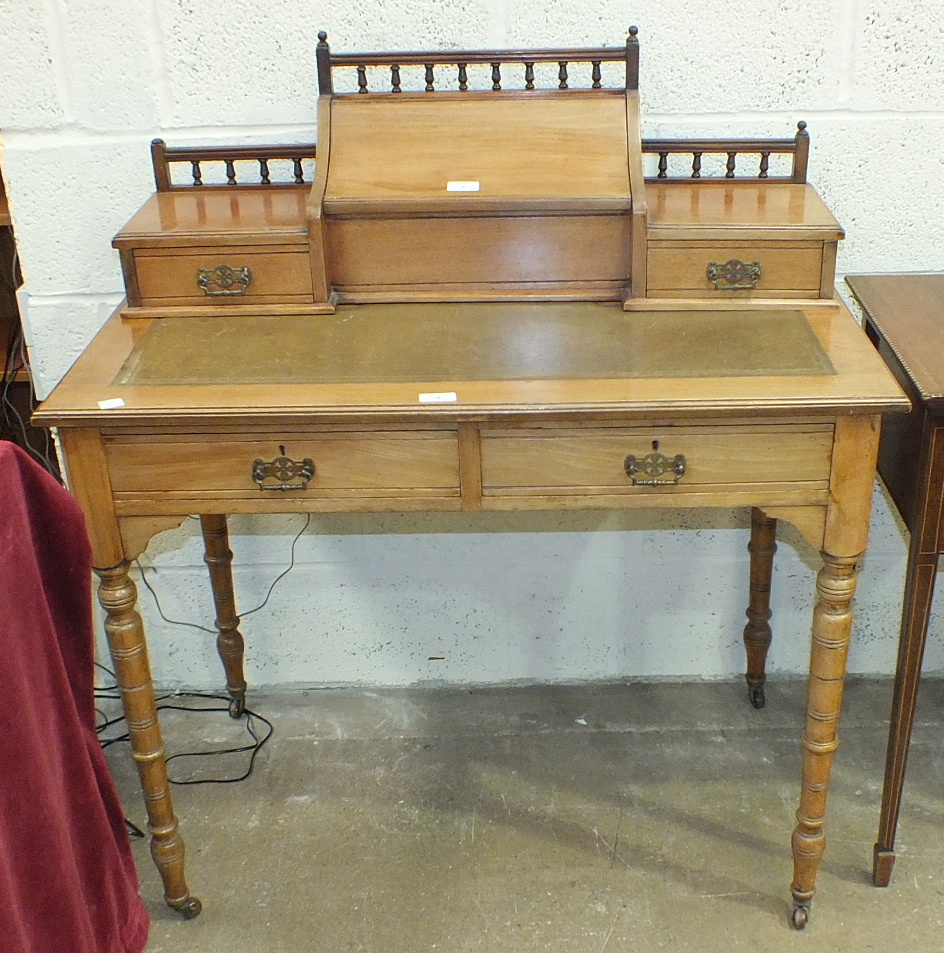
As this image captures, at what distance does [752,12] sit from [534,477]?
924 mm

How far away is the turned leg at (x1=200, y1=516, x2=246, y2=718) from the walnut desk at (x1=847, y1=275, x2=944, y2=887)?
1.18 metres

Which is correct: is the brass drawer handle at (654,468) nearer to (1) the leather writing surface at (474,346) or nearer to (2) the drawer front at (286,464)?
(1) the leather writing surface at (474,346)

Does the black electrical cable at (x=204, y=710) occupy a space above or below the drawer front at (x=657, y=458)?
below

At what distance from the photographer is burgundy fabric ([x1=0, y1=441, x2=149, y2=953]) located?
1.14 meters

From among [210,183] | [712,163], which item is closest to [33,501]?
[210,183]

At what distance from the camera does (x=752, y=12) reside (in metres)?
1.89

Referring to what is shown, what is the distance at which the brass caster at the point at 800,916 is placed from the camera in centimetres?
177

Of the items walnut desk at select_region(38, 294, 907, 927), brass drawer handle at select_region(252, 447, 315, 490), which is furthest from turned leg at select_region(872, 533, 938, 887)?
brass drawer handle at select_region(252, 447, 315, 490)

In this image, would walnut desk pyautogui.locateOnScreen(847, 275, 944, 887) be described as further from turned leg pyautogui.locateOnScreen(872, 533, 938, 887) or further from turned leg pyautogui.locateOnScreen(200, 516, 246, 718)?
turned leg pyautogui.locateOnScreen(200, 516, 246, 718)

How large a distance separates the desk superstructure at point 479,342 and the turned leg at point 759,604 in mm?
513

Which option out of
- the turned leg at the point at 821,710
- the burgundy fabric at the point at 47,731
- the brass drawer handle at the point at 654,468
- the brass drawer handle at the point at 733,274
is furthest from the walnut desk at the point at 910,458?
the burgundy fabric at the point at 47,731

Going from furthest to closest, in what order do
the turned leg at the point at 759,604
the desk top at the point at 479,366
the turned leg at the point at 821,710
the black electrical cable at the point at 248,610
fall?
the black electrical cable at the point at 248,610
the turned leg at the point at 759,604
the turned leg at the point at 821,710
the desk top at the point at 479,366

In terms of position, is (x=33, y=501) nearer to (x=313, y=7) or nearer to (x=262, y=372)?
(x=262, y=372)

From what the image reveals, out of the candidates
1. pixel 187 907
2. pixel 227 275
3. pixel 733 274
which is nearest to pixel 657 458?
pixel 733 274
